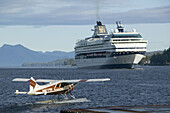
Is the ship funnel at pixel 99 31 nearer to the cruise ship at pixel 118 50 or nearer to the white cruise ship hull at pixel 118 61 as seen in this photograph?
the cruise ship at pixel 118 50

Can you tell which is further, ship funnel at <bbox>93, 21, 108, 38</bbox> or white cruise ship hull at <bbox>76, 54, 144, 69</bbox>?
ship funnel at <bbox>93, 21, 108, 38</bbox>

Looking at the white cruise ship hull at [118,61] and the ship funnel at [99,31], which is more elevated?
the ship funnel at [99,31]

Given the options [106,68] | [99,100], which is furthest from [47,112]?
[106,68]

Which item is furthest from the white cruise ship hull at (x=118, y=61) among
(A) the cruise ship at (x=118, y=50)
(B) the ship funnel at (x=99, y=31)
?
(B) the ship funnel at (x=99, y=31)

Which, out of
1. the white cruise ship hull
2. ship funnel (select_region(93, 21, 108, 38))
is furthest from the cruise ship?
ship funnel (select_region(93, 21, 108, 38))

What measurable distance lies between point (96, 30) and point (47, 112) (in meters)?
144

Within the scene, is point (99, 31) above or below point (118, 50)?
above

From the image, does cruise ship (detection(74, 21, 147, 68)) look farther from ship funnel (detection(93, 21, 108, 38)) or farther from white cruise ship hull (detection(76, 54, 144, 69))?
ship funnel (detection(93, 21, 108, 38))

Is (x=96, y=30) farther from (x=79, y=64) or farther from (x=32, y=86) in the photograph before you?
(x=32, y=86)

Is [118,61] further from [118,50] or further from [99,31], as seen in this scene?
[99,31]

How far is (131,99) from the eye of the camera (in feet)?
148

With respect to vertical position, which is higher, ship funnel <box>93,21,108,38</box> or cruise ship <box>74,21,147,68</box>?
ship funnel <box>93,21,108,38</box>

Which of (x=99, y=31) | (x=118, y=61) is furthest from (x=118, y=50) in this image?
(x=99, y=31)

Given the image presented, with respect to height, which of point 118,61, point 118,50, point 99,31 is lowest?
point 118,61
